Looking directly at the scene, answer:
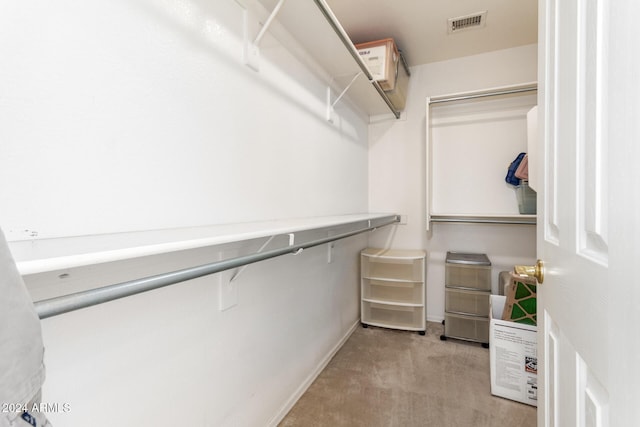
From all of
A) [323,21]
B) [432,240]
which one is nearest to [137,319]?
[323,21]

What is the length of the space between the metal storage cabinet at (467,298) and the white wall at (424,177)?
0.27 metres

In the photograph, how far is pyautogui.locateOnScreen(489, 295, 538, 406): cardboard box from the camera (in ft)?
5.51

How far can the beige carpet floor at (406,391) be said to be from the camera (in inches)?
61.9

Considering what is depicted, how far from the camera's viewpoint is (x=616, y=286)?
39 centimetres

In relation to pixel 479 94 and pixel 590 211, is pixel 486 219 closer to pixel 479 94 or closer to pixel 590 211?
pixel 479 94

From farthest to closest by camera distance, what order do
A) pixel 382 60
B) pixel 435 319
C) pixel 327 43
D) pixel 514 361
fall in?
pixel 435 319, pixel 382 60, pixel 514 361, pixel 327 43

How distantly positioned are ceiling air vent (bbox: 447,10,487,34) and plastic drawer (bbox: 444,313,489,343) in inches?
86.7

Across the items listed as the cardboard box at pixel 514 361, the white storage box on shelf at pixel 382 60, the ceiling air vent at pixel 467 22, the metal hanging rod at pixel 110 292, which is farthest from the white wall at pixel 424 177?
the metal hanging rod at pixel 110 292

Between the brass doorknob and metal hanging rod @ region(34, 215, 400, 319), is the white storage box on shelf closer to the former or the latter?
the brass doorknob

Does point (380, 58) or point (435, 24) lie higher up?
point (435, 24)

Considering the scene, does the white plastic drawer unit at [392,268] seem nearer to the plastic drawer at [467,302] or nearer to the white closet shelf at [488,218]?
the plastic drawer at [467,302]

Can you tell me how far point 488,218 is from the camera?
2422 mm

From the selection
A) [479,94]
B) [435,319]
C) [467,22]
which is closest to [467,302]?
[435,319]

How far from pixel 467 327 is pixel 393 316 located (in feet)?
1.92
